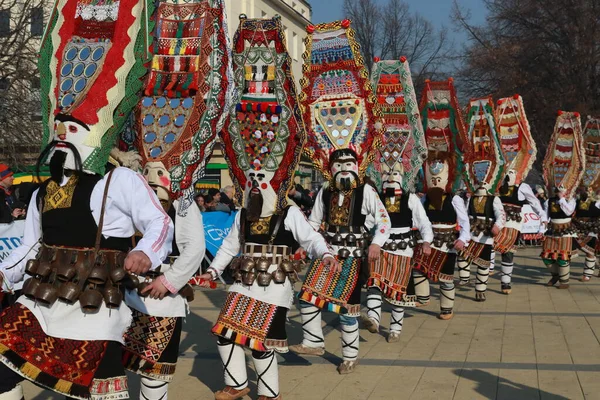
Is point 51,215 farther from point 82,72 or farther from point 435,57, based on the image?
point 435,57

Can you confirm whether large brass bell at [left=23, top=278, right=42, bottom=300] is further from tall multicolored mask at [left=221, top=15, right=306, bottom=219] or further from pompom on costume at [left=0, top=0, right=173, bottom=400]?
tall multicolored mask at [left=221, top=15, right=306, bottom=219]

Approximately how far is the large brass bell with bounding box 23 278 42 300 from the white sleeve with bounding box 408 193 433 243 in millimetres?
5676

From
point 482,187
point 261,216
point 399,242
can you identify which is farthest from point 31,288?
point 482,187

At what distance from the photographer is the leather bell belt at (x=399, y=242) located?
355 inches

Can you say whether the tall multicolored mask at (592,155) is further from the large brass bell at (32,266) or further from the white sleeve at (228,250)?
the large brass bell at (32,266)

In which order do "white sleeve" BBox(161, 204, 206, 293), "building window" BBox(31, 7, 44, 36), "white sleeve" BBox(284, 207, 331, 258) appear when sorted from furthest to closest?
"building window" BBox(31, 7, 44, 36)
"white sleeve" BBox(284, 207, 331, 258)
"white sleeve" BBox(161, 204, 206, 293)

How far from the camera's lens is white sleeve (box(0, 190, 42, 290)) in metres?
4.32

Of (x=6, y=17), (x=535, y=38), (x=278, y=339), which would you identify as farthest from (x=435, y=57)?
(x=278, y=339)

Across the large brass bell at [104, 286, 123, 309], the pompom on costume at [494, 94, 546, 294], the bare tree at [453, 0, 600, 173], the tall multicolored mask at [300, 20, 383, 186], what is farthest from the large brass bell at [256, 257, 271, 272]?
the bare tree at [453, 0, 600, 173]

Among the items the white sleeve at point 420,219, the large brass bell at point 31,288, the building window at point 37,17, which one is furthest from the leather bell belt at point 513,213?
the building window at point 37,17

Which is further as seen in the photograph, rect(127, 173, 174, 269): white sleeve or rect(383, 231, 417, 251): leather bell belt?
rect(383, 231, 417, 251): leather bell belt

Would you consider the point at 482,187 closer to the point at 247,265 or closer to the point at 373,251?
the point at 373,251

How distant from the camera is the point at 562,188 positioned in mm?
14102

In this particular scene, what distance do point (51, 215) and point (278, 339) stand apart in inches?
97.2
